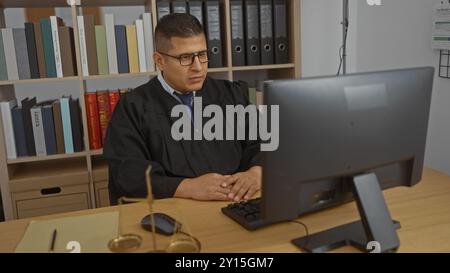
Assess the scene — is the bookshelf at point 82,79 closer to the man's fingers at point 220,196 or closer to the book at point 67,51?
the book at point 67,51

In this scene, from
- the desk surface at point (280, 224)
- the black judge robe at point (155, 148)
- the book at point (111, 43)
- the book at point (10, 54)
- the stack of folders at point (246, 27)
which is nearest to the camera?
the desk surface at point (280, 224)

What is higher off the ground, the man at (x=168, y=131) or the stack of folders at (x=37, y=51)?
the stack of folders at (x=37, y=51)

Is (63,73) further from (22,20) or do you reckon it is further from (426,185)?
(426,185)

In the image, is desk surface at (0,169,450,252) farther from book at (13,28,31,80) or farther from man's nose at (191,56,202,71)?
book at (13,28,31,80)

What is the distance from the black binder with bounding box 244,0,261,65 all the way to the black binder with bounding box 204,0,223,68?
0.17 m

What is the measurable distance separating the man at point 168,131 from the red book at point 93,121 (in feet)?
2.26

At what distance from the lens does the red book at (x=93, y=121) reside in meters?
2.38

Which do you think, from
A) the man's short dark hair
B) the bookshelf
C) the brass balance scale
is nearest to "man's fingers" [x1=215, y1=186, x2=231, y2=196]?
the brass balance scale

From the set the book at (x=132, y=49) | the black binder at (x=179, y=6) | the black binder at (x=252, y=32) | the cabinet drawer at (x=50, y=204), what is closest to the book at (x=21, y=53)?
the book at (x=132, y=49)

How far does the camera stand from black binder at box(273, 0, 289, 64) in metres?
2.56

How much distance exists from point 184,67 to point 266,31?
1.05 meters

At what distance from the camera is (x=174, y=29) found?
65.6 inches

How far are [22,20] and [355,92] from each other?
224 centimetres
